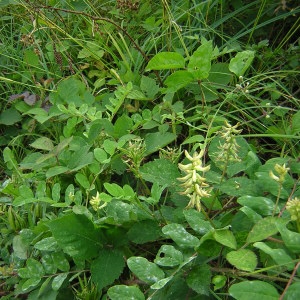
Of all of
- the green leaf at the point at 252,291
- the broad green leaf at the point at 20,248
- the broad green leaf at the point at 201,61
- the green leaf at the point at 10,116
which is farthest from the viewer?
the green leaf at the point at 10,116

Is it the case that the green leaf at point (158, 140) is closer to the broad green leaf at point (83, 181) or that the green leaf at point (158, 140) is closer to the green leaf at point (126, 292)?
the broad green leaf at point (83, 181)

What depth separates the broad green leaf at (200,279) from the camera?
1.11 m

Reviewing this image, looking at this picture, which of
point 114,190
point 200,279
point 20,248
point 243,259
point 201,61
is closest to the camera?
point 243,259

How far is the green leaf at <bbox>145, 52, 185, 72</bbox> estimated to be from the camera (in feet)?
5.06

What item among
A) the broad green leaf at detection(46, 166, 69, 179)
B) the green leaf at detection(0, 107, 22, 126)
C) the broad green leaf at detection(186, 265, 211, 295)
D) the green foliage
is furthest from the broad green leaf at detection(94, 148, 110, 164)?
the green leaf at detection(0, 107, 22, 126)

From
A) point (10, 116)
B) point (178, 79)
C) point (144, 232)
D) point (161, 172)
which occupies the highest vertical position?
point (178, 79)

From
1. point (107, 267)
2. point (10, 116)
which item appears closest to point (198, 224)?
point (107, 267)

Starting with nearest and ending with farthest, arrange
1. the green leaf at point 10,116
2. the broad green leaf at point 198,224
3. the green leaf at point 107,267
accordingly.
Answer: the broad green leaf at point 198,224
the green leaf at point 107,267
the green leaf at point 10,116

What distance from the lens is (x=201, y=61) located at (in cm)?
154

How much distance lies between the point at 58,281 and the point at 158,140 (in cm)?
53

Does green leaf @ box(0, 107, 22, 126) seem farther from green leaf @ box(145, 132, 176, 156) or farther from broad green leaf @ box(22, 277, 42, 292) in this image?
broad green leaf @ box(22, 277, 42, 292)

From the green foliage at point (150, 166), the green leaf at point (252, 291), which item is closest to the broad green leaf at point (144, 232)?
the green foliage at point (150, 166)

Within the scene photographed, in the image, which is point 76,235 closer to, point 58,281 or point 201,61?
point 58,281

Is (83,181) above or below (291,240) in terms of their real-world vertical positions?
below
